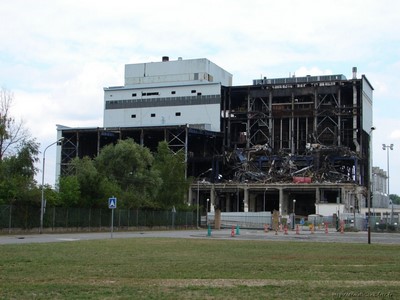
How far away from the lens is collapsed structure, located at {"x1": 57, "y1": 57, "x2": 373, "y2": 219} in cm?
11862

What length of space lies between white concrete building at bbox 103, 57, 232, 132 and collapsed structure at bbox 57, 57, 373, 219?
8.2 inches

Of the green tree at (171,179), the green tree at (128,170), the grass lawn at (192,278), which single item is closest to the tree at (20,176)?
the green tree at (128,170)

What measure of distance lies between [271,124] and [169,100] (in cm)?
2169

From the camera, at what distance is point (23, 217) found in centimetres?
5359

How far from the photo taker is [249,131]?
417 ft

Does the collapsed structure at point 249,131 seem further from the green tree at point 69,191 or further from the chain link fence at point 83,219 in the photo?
the green tree at point 69,191

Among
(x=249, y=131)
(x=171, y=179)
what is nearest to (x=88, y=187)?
(x=171, y=179)

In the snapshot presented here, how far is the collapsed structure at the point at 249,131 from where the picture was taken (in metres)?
119

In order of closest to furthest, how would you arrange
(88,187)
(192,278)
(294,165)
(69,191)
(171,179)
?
(192,278) → (69,191) → (88,187) → (171,179) → (294,165)

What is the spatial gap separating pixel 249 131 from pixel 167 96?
18619mm

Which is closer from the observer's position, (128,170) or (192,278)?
(192,278)

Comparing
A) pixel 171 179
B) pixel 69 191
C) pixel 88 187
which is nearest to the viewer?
pixel 69 191

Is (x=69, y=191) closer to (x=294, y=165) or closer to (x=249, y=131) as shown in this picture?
(x=294, y=165)

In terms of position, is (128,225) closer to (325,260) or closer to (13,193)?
(13,193)
